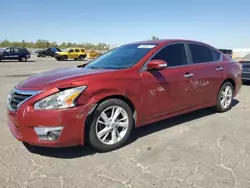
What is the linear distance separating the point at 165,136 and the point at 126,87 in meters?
1.12

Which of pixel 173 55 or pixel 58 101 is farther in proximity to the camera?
pixel 173 55

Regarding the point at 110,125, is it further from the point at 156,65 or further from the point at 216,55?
the point at 216,55

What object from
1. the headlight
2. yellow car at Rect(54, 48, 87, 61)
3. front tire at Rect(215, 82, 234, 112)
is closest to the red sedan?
the headlight

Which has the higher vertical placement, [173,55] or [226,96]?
[173,55]

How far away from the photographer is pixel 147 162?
11.4 ft

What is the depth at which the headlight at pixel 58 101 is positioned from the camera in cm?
A: 340

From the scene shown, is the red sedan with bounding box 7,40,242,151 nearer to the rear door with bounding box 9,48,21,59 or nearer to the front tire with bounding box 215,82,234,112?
the front tire with bounding box 215,82,234,112

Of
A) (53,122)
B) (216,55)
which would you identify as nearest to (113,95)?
(53,122)

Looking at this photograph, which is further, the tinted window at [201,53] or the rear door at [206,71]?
the tinted window at [201,53]

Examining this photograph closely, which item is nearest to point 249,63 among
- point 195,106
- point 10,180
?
point 195,106

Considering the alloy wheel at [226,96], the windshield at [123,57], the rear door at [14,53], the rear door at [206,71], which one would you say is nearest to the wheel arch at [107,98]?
the windshield at [123,57]

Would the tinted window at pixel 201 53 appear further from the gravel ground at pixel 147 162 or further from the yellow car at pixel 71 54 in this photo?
the yellow car at pixel 71 54

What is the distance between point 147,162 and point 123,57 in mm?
1943

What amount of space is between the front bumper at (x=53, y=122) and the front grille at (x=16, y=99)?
0.11 metres
